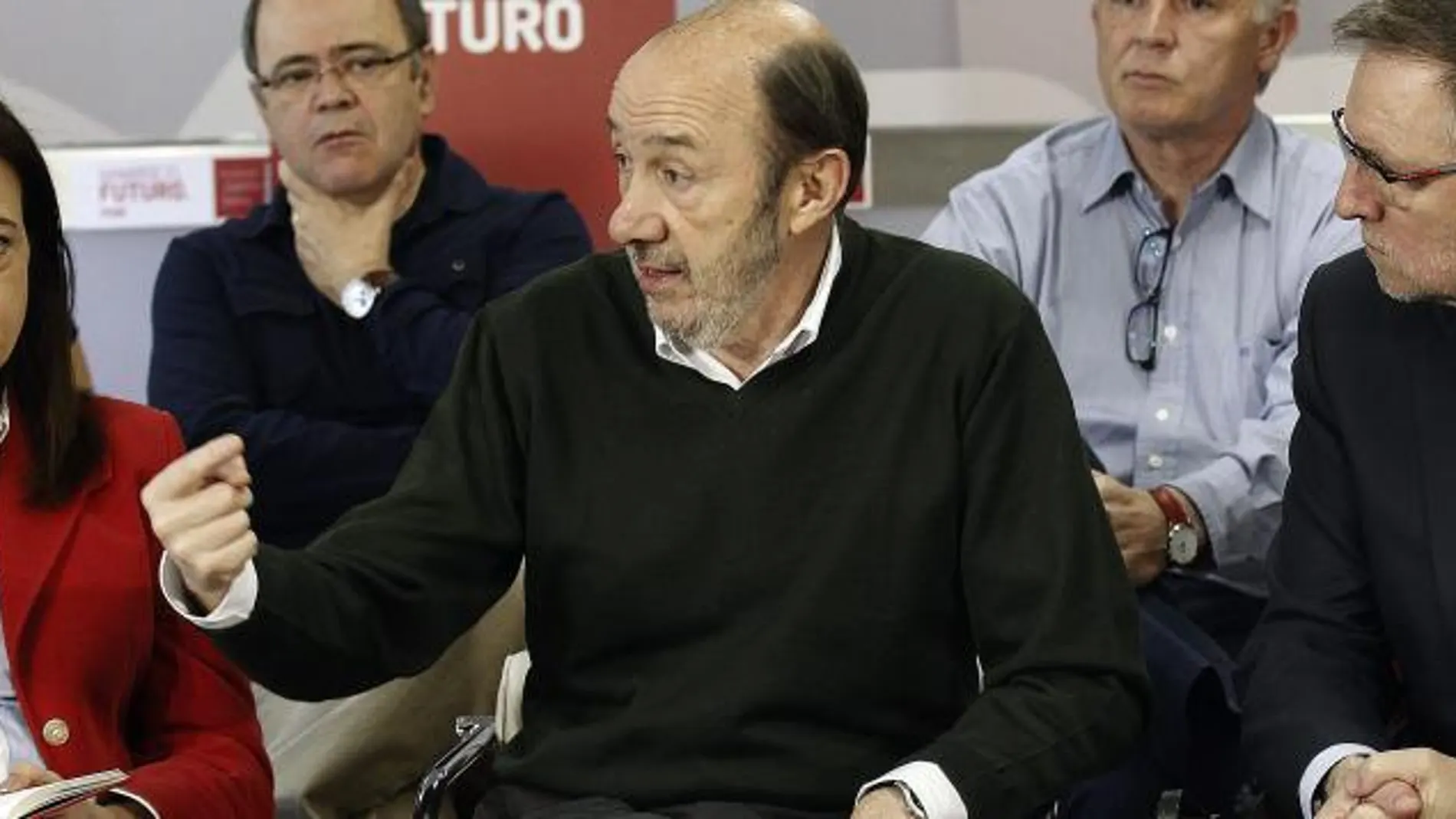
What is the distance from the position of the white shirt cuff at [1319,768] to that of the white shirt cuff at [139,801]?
Result: 1.41m

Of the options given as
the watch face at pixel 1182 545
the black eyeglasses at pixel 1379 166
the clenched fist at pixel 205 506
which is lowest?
the watch face at pixel 1182 545

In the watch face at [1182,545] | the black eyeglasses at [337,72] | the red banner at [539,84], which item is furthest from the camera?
the red banner at [539,84]

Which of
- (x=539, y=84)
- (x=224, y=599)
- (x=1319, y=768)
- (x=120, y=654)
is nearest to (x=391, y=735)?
(x=120, y=654)

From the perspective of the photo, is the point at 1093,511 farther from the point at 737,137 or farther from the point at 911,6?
the point at 911,6

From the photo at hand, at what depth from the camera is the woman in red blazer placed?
3154 millimetres

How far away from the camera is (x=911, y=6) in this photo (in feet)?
17.3

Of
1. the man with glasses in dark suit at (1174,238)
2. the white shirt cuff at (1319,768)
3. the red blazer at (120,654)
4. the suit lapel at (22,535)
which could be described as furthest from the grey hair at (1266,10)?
the suit lapel at (22,535)

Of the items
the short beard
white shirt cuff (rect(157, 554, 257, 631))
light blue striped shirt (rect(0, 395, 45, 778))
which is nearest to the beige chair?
light blue striped shirt (rect(0, 395, 45, 778))

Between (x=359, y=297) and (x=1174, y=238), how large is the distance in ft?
4.99

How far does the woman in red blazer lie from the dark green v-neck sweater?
24 cm

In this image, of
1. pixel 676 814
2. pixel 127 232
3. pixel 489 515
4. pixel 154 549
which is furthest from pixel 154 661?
pixel 127 232

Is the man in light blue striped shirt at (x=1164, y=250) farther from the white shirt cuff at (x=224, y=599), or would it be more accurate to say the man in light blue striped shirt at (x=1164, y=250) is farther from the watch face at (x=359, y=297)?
the white shirt cuff at (x=224, y=599)

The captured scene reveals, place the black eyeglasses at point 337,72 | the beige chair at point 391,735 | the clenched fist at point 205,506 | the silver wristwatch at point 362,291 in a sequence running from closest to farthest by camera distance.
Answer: the clenched fist at point 205,506 < the beige chair at point 391,735 < the silver wristwatch at point 362,291 < the black eyeglasses at point 337,72

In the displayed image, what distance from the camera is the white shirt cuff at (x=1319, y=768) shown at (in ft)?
10.2
